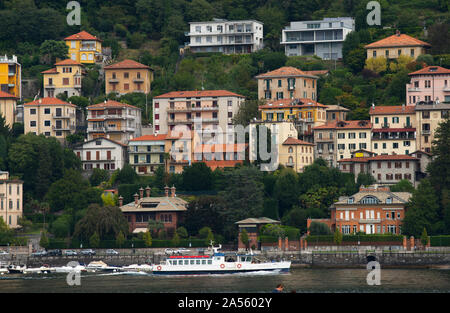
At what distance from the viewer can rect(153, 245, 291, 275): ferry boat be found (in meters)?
98.5

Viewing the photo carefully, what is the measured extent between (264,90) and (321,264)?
41.3m

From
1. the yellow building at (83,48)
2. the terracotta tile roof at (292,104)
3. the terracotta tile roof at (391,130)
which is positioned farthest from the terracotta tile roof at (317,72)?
the yellow building at (83,48)

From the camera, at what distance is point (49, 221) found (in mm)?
118500

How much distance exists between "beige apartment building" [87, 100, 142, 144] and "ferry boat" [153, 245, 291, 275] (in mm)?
41476

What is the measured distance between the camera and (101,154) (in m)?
134

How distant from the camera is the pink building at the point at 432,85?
13075 centimetres

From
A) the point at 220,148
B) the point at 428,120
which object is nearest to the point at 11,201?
the point at 220,148

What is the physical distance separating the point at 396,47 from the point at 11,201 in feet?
182

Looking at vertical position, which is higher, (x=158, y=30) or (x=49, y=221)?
(x=158, y=30)

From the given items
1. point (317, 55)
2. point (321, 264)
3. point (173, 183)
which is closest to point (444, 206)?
point (321, 264)

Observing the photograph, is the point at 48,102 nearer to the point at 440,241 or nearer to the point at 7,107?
the point at 7,107

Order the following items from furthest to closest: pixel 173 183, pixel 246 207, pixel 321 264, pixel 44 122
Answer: pixel 44 122
pixel 173 183
pixel 246 207
pixel 321 264

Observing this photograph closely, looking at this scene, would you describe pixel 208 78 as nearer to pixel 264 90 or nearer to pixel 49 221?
pixel 264 90

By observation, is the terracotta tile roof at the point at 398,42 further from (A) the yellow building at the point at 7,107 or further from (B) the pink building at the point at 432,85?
(A) the yellow building at the point at 7,107
